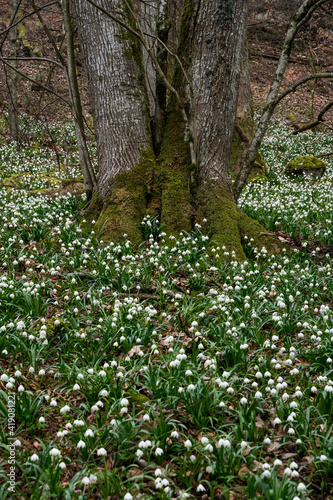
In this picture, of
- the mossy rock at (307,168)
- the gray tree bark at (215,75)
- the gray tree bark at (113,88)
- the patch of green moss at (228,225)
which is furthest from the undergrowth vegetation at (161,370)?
the mossy rock at (307,168)

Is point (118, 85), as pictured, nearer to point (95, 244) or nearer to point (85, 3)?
point (85, 3)

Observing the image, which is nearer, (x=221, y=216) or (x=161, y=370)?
(x=161, y=370)

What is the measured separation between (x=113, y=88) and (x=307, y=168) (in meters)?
7.49

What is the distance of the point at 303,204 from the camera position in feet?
25.2

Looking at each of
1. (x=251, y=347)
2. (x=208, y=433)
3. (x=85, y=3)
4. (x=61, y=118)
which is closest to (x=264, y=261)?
(x=251, y=347)

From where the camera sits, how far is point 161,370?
124 inches

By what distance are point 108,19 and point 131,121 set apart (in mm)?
1394

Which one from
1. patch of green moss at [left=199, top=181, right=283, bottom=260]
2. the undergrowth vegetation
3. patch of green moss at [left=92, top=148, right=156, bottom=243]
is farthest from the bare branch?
patch of green moss at [left=92, top=148, right=156, bottom=243]

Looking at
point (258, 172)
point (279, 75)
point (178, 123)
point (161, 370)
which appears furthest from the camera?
point (258, 172)

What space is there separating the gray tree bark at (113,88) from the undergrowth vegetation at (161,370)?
3.42 ft

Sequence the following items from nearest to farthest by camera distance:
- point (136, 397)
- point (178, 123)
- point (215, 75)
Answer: point (136, 397), point (215, 75), point (178, 123)

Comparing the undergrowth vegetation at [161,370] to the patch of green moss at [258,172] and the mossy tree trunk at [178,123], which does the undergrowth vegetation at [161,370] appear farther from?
the patch of green moss at [258,172]

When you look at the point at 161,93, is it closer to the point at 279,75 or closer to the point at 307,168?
the point at 279,75

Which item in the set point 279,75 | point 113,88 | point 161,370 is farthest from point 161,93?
point 161,370
